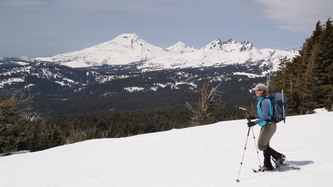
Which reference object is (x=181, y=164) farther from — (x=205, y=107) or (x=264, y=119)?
(x=205, y=107)

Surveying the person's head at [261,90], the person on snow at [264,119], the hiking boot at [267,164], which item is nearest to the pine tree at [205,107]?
the hiking boot at [267,164]

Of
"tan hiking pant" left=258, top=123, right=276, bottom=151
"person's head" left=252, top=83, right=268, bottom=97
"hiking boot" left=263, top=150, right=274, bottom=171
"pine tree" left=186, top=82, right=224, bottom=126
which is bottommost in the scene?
"pine tree" left=186, top=82, right=224, bottom=126

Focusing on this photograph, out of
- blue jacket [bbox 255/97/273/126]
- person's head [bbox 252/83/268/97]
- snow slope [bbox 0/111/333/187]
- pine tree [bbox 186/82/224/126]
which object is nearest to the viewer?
blue jacket [bbox 255/97/273/126]

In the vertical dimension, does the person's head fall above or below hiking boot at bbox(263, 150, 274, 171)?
above

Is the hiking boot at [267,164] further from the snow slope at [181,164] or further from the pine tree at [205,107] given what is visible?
the pine tree at [205,107]

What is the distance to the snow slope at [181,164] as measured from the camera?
7.75 m

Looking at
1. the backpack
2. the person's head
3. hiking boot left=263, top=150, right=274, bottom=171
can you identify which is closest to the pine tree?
hiking boot left=263, top=150, right=274, bottom=171

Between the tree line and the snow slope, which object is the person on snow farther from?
the tree line

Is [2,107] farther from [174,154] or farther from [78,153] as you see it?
[174,154]

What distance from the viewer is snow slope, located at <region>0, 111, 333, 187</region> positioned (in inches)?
305

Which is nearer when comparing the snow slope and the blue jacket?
the blue jacket

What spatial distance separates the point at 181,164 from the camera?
1020cm

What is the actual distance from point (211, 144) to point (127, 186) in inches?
264

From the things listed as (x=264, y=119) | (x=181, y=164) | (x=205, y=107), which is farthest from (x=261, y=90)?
(x=205, y=107)
